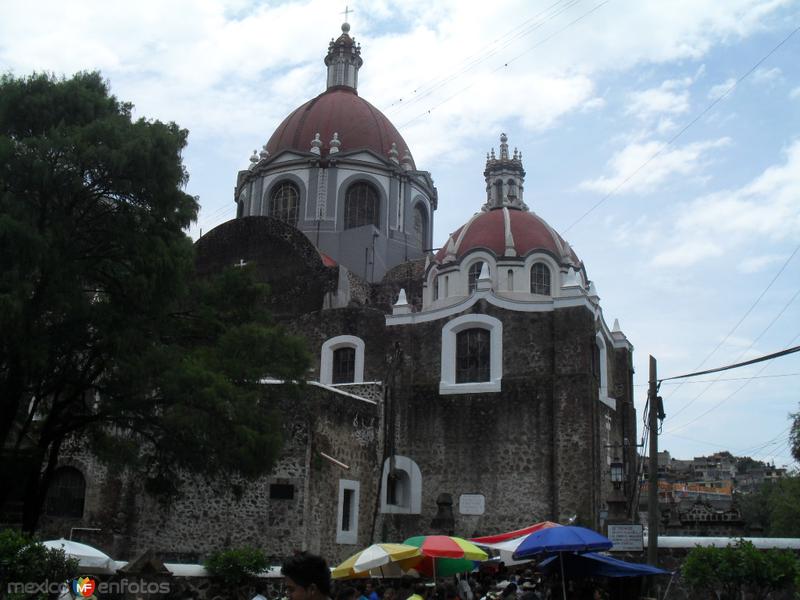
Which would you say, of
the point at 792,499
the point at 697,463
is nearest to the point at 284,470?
the point at 792,499

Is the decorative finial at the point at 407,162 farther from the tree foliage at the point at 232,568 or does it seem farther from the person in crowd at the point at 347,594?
the person in crowd at the point at 347,594

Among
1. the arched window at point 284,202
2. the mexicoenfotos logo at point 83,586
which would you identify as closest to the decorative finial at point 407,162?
the arched window at point 284,202

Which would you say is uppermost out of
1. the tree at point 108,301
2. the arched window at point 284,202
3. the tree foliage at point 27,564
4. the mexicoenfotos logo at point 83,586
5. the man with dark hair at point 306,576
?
the arched window at point 284,202

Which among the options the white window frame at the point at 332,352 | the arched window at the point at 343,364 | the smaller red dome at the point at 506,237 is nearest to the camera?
the white window frame at the point at 332,352

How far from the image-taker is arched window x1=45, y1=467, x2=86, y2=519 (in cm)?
2125

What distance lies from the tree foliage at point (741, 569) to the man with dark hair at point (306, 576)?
31.8 feet

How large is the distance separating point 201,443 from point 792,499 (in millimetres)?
28237

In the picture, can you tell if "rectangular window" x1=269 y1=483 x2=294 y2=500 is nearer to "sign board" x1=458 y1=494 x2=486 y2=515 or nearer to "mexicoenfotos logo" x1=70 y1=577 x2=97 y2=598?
"sign board" x1=458 y1=494 x2=486 y2=515

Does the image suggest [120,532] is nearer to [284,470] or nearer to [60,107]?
[284,470]

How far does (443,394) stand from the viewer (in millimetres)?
23719

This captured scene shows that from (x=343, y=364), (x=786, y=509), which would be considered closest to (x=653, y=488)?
(x=343, y=364)

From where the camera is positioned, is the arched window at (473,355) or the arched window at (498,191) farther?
the arched window at (498,191)

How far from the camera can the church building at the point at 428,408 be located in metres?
19.8

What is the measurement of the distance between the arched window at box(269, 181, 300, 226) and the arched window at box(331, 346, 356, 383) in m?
8.35
